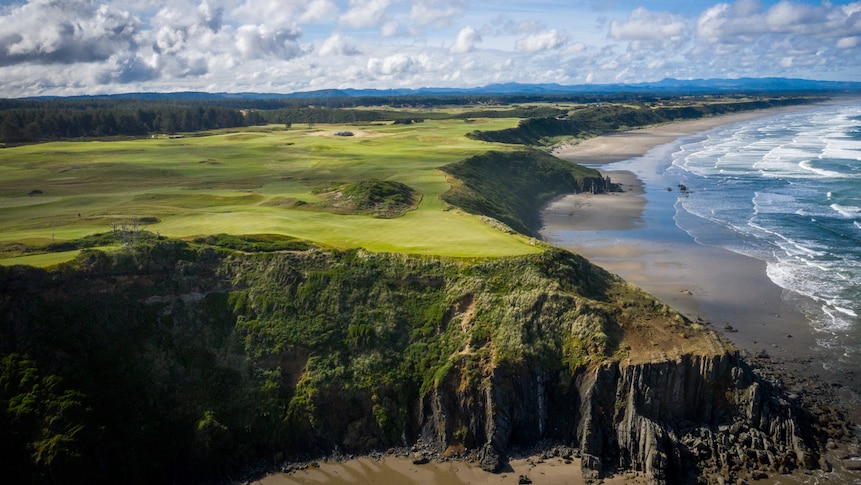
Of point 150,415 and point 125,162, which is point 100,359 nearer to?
point 150,415

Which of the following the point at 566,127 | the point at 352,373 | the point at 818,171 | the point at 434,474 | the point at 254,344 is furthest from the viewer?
the point at 566,127

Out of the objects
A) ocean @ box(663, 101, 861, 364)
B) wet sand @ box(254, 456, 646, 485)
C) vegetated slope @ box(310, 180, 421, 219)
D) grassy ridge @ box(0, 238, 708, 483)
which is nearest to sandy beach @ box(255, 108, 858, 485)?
wet sand @ box(254, 456, 646, 485)

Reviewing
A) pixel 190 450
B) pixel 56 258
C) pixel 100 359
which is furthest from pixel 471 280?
pixel 56 258

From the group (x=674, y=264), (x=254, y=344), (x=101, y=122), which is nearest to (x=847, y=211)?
(x=674, y=264)

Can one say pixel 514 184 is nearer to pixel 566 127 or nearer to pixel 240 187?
pixel 240 187

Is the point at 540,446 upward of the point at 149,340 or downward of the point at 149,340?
downward

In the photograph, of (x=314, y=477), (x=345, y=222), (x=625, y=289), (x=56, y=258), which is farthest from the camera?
(x=345, y=222)

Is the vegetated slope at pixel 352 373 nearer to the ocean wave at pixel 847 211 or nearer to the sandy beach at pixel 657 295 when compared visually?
the sandy beach at pixel 657 295
